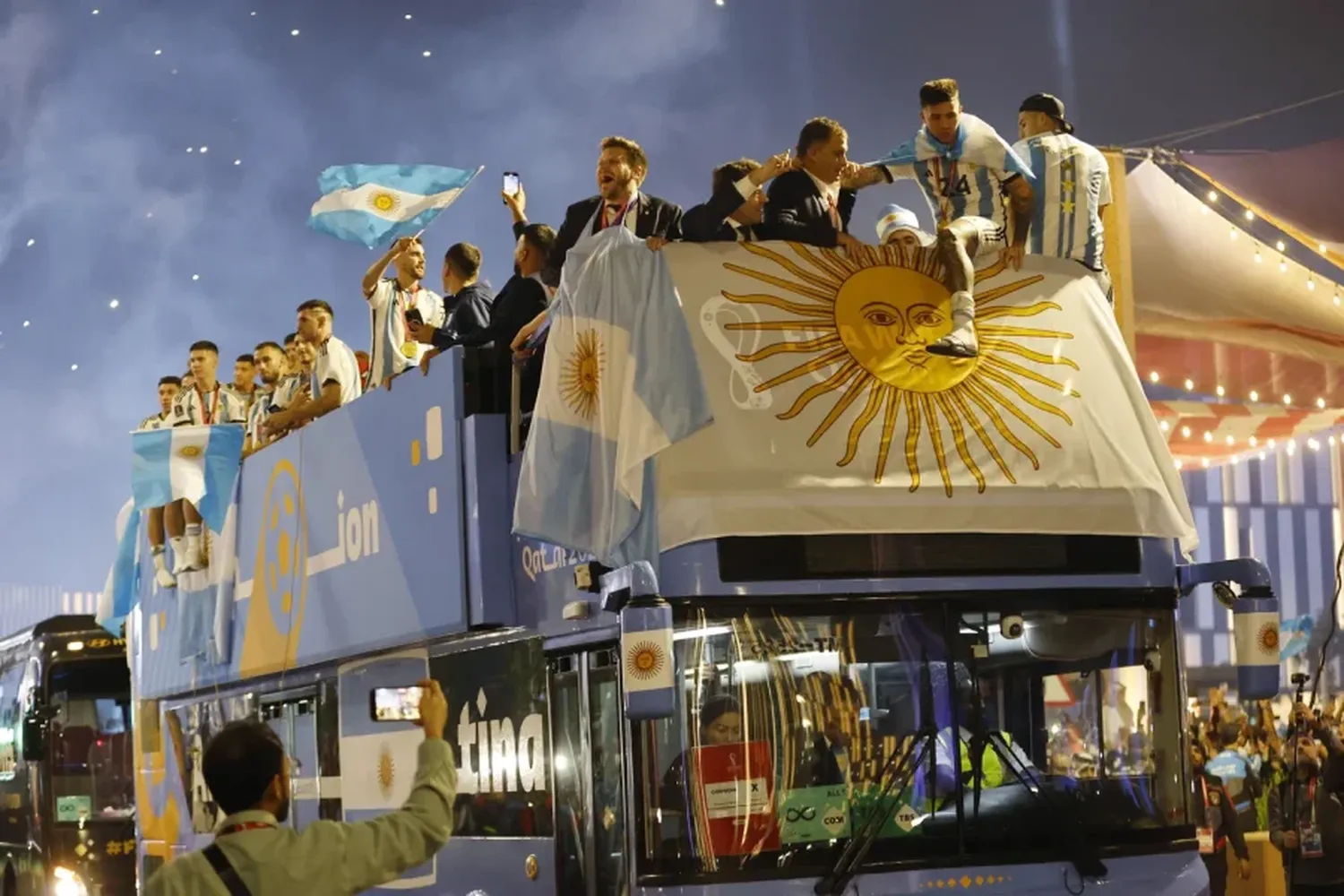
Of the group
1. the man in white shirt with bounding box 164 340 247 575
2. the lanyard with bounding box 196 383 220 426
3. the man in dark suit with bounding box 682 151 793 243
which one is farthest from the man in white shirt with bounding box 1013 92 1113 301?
the lanyard with bounding box 196 383 220 426

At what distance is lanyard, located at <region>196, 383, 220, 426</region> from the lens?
1309cm

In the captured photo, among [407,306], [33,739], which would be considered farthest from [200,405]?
[33,739]

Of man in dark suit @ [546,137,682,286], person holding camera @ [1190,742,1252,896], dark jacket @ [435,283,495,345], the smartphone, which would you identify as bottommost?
person holding camera @ [1190,742,1252,896]

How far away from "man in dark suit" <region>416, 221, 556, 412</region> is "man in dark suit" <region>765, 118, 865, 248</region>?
107 cm

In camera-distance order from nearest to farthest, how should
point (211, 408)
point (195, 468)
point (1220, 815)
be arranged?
point (195, 468) < point (1220, 815) < point (211, 408)

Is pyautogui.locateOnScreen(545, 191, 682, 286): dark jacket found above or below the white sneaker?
above

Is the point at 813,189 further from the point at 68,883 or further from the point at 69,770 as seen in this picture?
the point at 69,770

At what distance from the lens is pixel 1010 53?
27953 millimetres

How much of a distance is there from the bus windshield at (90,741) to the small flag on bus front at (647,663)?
12675mm

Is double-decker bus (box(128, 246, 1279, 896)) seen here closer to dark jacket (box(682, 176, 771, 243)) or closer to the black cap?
dark jacket (box(682, 176, 771, 243))

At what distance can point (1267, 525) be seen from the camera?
49.0m

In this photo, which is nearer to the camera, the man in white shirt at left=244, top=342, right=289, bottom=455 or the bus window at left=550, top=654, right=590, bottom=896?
the bus window at left=550, top=654, right=590, bottom=896

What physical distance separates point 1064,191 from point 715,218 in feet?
4.94

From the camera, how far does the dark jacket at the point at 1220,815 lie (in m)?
12.4
